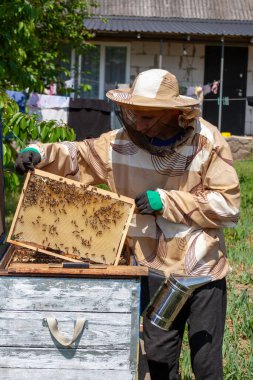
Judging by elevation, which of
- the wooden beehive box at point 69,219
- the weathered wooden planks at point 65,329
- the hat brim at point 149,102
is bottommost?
the weathered wooden planks at point 65,329

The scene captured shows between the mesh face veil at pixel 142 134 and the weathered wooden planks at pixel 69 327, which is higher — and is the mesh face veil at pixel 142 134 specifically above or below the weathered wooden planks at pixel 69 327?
above

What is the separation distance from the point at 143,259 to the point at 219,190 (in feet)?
1.51

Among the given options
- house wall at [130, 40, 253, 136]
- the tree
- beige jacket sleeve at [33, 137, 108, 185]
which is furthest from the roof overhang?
beige jacket sleeve at [33, 137, 108, 185]

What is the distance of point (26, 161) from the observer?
3082mm

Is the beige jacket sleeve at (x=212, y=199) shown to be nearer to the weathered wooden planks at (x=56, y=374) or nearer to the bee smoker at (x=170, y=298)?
the bee smoker at (x=170, y=298)

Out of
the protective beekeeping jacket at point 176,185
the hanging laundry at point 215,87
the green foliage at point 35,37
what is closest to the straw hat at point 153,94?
the protective beekeeping jacket at point 176,185

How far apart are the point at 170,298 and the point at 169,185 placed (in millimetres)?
494

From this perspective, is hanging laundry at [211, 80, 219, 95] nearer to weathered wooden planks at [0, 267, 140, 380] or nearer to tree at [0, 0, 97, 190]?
tree at [0, 0, 97, 190]

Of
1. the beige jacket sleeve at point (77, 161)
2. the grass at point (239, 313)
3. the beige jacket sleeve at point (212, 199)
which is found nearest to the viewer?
the beige jacket sleeve at point (212, 199)

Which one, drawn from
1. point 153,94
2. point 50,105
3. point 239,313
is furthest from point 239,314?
point 50,105

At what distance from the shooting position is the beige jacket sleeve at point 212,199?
10.2 ft

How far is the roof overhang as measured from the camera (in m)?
16.2

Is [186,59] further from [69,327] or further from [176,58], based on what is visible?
[69,327]

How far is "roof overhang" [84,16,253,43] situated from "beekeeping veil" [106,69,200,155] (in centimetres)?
1300
